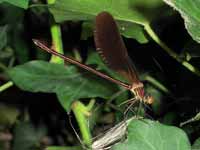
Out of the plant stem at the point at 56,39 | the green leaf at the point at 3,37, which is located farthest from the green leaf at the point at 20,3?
the green leaf at the point at 3,37

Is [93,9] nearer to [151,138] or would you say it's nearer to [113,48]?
[113,48]

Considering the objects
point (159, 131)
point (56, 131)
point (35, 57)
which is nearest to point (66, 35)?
point (35, 57)

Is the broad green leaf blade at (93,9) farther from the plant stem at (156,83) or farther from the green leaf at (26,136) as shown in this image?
the green leaf at (26,136)

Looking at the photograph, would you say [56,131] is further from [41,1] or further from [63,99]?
[63,99]

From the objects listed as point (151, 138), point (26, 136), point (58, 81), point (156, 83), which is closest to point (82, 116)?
point (58, 81)

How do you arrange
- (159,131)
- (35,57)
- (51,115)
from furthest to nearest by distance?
1. (51,115)
2. (35,57)
3. (159,131)

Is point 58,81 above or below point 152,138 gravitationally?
below

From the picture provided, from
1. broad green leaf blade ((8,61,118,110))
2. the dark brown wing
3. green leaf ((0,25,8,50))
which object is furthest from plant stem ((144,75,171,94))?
the dark brown wing
